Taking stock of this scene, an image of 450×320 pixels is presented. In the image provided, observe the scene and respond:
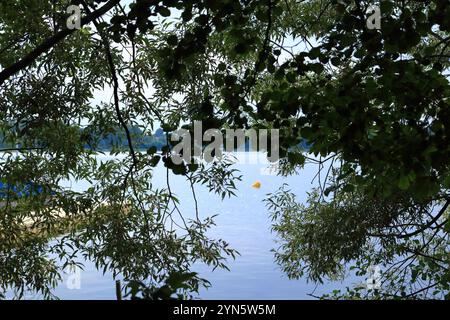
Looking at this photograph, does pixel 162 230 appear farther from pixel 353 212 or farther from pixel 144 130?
pixel 353 212

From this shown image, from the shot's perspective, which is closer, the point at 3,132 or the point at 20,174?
the point at 20,174

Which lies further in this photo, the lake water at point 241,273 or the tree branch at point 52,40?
the lake water at point 241,273

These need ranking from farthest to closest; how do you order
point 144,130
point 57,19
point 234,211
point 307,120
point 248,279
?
point 234,211, point 248,279, point 144,130, point 57,19, point 307,120

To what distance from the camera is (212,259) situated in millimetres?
4801

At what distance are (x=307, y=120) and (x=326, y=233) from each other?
3266 mm

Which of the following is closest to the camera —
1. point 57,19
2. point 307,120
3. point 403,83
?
point 403,83

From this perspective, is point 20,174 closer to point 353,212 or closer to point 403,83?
point 353,212

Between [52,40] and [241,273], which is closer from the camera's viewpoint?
[52,40]

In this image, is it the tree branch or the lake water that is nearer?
the tree branch
